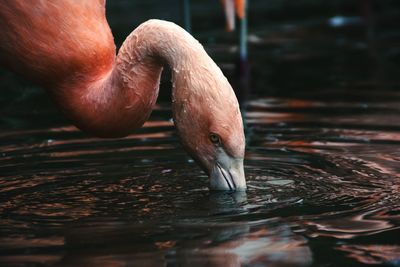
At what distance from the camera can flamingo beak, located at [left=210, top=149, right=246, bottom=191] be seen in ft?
16.8

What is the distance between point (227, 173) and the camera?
5188 mm

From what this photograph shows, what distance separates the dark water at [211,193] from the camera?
448cm

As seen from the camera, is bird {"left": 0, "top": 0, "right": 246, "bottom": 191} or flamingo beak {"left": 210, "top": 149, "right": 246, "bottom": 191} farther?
flamingo beak {"left": 210, "top": 149, "right": 246, "bottom": 191}

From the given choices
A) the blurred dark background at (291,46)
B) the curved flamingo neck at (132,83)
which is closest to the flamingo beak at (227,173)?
the curved flamingo neck at (132,83)

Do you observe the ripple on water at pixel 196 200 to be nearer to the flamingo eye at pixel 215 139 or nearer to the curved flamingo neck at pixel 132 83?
the flamingo eye at pixel 215 139

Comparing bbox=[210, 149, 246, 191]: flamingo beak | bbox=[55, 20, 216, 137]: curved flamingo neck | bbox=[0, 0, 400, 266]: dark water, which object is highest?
bbox=[55, 20, 216, 137]: curved flamingo neck

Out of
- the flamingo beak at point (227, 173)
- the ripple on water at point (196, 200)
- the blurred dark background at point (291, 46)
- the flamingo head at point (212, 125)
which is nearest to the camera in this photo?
the ripple on water at point (196, 200)

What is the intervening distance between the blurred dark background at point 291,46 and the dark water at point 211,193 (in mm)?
199

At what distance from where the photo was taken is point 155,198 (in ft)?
17.8

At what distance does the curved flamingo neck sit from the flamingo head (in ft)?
0.21

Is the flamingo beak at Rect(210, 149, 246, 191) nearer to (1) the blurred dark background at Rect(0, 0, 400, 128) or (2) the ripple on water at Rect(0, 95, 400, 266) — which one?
(2) the ripple on water at Rect(0, 95, 400, 266)

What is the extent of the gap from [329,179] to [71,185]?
1420 mm

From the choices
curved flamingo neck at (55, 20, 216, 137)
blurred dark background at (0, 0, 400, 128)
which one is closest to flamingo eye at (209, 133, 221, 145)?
curved flamingo neck at (55, 20, 216, 137)

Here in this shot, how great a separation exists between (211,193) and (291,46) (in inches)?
282
